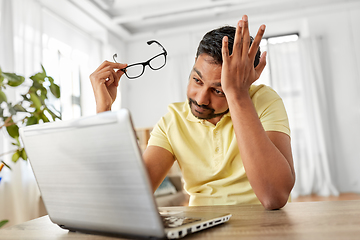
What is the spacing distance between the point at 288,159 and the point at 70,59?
4.05 m

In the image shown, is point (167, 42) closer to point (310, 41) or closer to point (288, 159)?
point (310, 41)

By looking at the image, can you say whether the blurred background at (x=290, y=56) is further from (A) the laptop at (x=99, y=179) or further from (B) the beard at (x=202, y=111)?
(A) the laptop at (x=99, y=179)

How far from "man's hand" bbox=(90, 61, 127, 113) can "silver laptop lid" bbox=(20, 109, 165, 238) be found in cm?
48

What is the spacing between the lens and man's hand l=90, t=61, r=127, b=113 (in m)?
1.09

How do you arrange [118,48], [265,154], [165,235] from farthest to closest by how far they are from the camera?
1. [118,48]
2. [265,154]
3. [165,235]

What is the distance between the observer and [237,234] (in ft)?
1.77

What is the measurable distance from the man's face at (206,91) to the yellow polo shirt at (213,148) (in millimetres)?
57

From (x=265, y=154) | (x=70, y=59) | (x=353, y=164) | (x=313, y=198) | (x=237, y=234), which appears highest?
(x=70, y=59)

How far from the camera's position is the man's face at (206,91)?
1079 millimetres

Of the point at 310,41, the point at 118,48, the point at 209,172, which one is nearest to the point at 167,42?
the point at 118,48

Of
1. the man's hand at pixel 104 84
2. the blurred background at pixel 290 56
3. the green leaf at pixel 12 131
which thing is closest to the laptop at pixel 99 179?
the man's hand at pixel 104 84

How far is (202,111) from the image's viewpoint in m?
1.13

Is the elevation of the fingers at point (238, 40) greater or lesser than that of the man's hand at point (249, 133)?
greater

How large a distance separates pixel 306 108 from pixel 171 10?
249 cm
